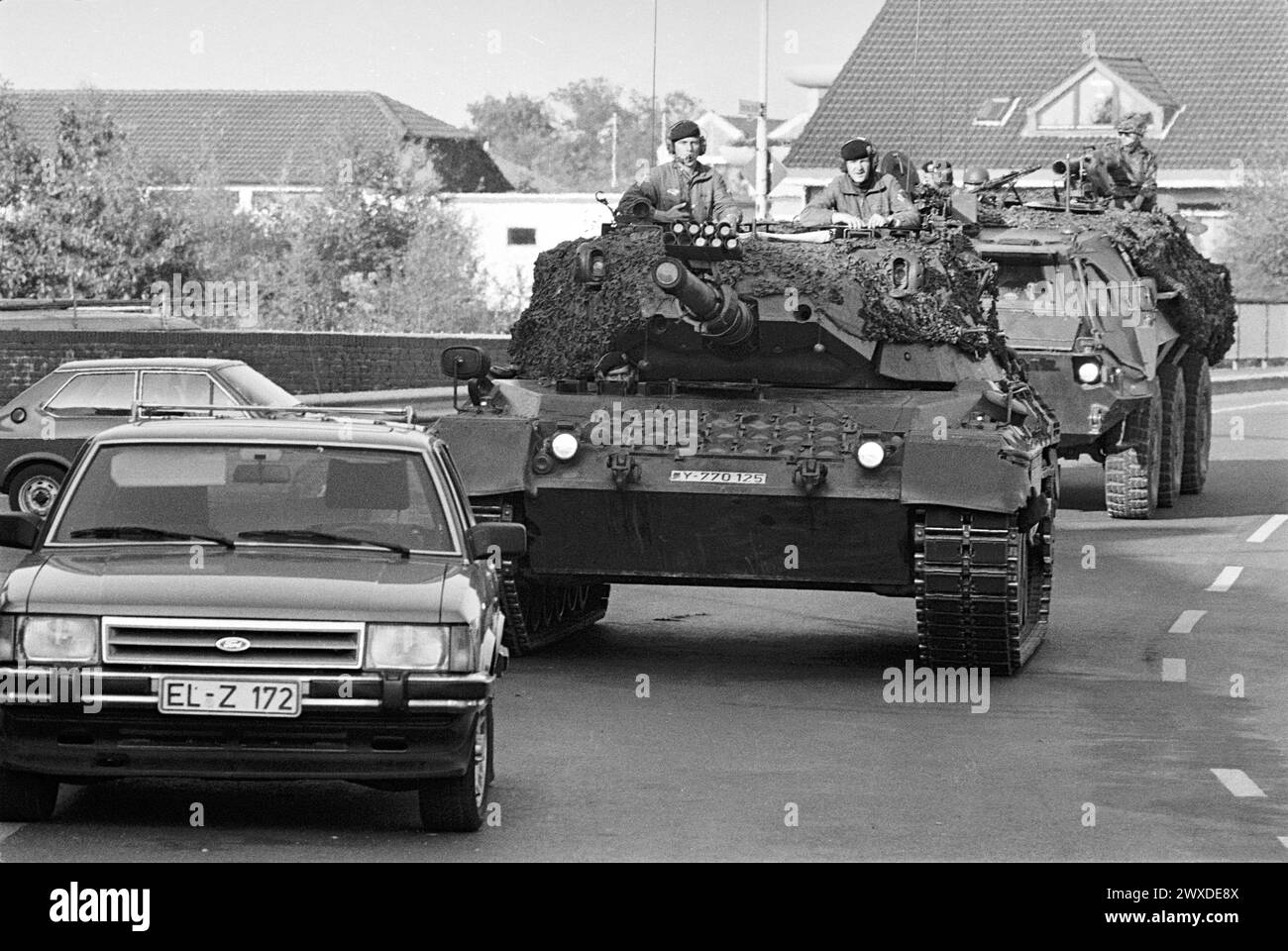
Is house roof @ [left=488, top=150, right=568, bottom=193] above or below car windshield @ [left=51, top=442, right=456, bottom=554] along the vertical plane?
below

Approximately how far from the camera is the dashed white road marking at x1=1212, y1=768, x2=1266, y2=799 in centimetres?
1018

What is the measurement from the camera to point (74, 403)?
2170 centimetres

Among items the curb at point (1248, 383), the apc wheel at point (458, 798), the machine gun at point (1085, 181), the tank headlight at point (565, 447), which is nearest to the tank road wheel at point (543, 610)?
the tank headlight at point (565, 447)

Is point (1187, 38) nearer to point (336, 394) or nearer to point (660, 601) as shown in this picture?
point (336, 394)

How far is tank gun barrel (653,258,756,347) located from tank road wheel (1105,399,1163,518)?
901cm

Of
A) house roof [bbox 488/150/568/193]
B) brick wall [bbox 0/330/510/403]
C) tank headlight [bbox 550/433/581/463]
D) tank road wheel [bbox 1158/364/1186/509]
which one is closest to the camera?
tank headlight [bbox 550/433/581/463]

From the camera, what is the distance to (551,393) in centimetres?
1432

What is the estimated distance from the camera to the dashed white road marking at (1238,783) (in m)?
10.2

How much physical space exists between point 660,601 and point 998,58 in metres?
A: 49.0

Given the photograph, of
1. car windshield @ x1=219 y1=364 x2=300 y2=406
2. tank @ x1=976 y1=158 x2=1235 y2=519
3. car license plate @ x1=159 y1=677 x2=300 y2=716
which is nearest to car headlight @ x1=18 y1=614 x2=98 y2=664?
car license plate @ x1=159 y1=677 x2=300 y2=716

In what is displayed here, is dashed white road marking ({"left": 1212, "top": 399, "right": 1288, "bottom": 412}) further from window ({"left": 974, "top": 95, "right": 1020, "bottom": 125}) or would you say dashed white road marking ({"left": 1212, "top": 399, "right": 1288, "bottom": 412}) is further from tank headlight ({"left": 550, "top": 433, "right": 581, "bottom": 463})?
tank headlight ({"left": 550, "top": 433, "right": 581, "bottom": 463})

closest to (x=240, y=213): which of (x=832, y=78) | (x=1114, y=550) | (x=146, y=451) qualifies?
(x=832, y=78)

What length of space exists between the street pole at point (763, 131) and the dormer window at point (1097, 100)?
18.8m

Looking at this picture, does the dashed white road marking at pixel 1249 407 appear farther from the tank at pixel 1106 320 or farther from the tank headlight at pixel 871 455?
the tank headlight at pixel 871 455
